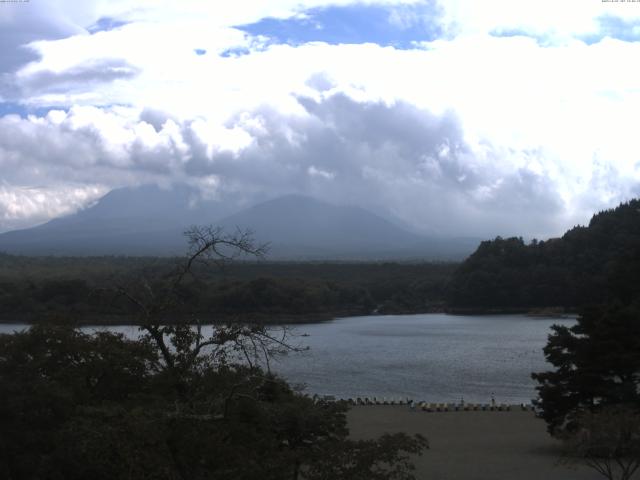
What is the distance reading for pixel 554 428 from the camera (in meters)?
13.1

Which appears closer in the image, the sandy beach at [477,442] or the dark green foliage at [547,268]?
the sandy beach at [477,442]

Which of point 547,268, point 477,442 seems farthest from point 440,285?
point 477,442

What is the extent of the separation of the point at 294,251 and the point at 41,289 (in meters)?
104

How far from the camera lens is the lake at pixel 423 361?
23812 mm

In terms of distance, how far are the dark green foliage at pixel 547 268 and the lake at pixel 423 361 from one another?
682cm

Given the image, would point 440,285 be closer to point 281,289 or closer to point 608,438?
point 281,289

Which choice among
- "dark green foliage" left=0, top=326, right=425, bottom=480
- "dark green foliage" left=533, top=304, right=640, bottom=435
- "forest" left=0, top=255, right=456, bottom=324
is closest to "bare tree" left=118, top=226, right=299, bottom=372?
"dark green foliage" left=0, top=326, right=425, bottom=480

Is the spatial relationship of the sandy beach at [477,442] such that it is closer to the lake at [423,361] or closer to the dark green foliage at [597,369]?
the dark green foliage at [597,369]

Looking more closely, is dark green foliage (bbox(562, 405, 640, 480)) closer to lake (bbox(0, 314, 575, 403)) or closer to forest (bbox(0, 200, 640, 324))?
lake (bbox(0, 314, 575, 403))

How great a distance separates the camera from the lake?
2381cm

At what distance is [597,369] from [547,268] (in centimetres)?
4650

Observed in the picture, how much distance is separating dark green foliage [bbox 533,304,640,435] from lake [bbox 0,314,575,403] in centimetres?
803

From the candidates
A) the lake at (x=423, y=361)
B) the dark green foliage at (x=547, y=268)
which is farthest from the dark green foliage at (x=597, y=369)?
the dark green foliage at (x=547, y=268)

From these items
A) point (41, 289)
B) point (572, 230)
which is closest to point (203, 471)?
point (41, 289)
